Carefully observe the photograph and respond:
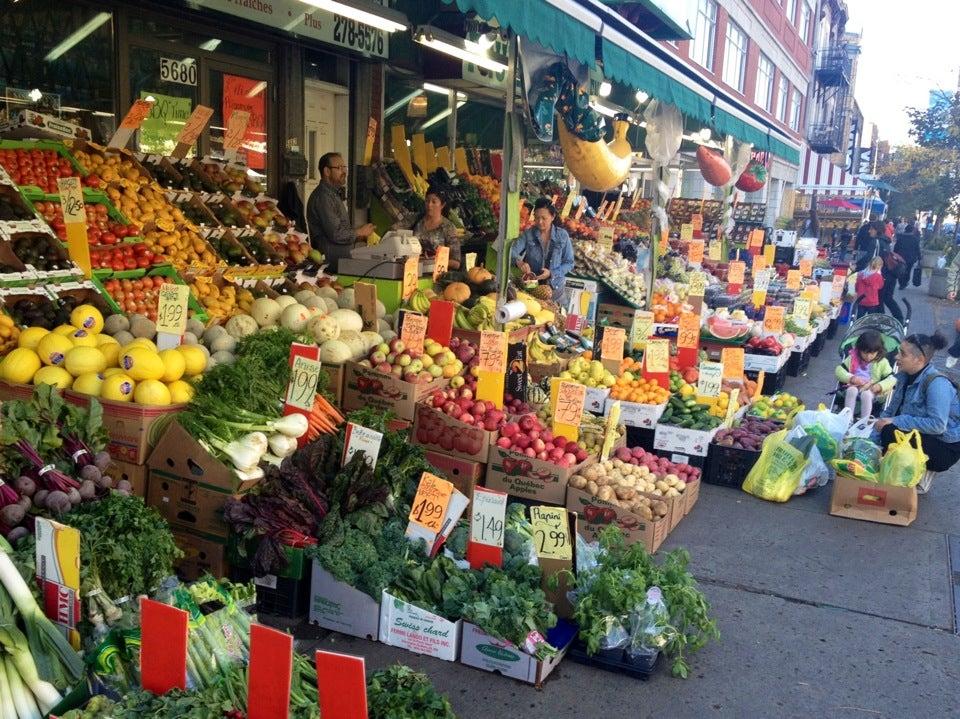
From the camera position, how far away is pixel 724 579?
4.89 metres

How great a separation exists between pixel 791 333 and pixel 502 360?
21.4 ft

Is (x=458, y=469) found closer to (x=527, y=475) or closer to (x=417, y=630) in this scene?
(x=527, y=475)

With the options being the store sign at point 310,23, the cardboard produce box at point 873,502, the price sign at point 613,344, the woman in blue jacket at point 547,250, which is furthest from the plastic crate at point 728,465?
the store sign at point 310,23

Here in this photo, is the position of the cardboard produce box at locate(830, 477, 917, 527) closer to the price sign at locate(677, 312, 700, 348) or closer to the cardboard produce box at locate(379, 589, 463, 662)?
the price sign at locate(677, 312, 700, 348)

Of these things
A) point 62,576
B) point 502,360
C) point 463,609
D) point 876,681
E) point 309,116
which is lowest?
point 876,681

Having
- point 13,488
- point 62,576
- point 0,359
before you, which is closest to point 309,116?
point 0,359

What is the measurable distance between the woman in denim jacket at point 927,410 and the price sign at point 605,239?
505 cm

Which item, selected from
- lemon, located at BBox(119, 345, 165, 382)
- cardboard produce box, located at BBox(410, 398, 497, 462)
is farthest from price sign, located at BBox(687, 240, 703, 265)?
lemon, located at BBox(119, 345, 165, 382)

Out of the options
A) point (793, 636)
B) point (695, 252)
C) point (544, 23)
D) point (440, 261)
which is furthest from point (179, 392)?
point (695, 252)

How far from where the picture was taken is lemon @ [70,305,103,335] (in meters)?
4.80

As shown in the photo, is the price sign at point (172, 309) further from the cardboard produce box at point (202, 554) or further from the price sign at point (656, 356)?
the price sign at point (656, 356)

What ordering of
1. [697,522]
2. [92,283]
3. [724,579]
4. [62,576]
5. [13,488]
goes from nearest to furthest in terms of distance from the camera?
[62,576] < [13,488] < [724,579] < [92,283] < [697,522]

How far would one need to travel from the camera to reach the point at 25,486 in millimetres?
3420

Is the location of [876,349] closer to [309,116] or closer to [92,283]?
[92,283]
